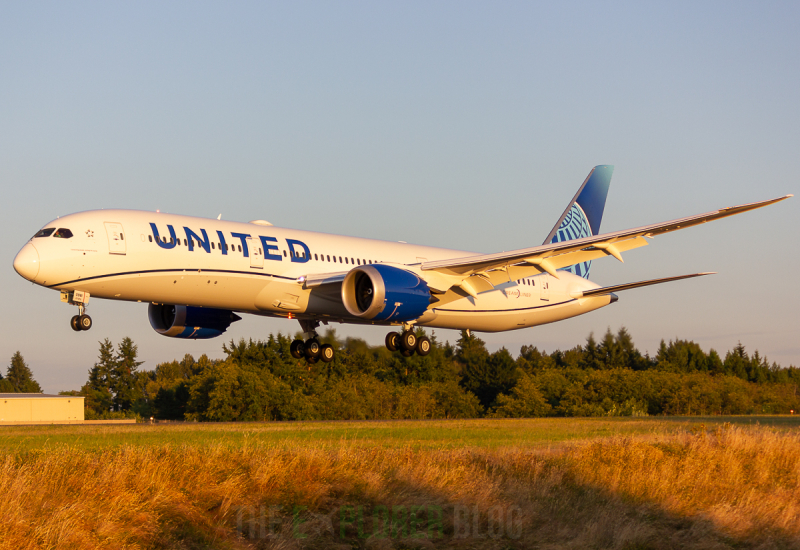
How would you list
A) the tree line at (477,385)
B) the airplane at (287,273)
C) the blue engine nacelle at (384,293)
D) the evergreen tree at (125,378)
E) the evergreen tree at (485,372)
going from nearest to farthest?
the airplane at (287,273) < the blue engine nacelle at (384,293) < the tree line at (477,385) < the evergreen tree at (485,372) < the evergreen tree at (125,378)

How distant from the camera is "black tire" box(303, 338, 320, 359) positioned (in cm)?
3656

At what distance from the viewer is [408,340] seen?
34938 mm

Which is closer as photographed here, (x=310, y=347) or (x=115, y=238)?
(x=115, y=238)

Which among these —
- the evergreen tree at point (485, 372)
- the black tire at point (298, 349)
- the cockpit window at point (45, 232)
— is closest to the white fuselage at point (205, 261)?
the cockpit window at point (45, 232)

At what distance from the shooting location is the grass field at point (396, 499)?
16.0 metres

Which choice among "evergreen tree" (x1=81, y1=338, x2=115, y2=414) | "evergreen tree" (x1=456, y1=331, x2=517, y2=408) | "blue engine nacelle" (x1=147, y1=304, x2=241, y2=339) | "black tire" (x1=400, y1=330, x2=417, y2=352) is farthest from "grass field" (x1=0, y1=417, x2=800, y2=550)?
"evergreen tree" (x1=81, y1=338, x2=115, y2=414)

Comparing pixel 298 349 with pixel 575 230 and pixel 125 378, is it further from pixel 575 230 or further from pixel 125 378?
pixel 125 378

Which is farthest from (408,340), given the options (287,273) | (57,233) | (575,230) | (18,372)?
(18,372)

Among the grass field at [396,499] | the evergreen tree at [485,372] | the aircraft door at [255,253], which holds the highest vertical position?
the aircraft door at [255,253]

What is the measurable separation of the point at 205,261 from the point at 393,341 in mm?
9351

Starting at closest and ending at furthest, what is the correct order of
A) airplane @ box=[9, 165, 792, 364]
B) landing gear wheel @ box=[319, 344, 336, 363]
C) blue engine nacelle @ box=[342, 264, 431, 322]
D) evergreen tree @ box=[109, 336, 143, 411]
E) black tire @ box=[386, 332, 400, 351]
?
1. airplane @ box=[9, 165, 792, 364]
2. blue engine nacelle @ box=[342, 264, 431, 322]
3. black tire @ box=[386, 332, 400, 351]
4. landing gear wheel @ box=[319, 344, 336, 363]
5. evergreen tree @ box=[109, 336, 143, 411]

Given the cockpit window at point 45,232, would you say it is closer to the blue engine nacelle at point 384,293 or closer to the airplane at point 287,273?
the airplane at point 287,273

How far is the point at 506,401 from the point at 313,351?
4102cm

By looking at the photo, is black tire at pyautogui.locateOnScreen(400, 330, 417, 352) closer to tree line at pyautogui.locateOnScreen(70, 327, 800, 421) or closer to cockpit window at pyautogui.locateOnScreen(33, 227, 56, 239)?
cockpit window at pyautogui.locateOnScreen(33, 227, 56, 239)
